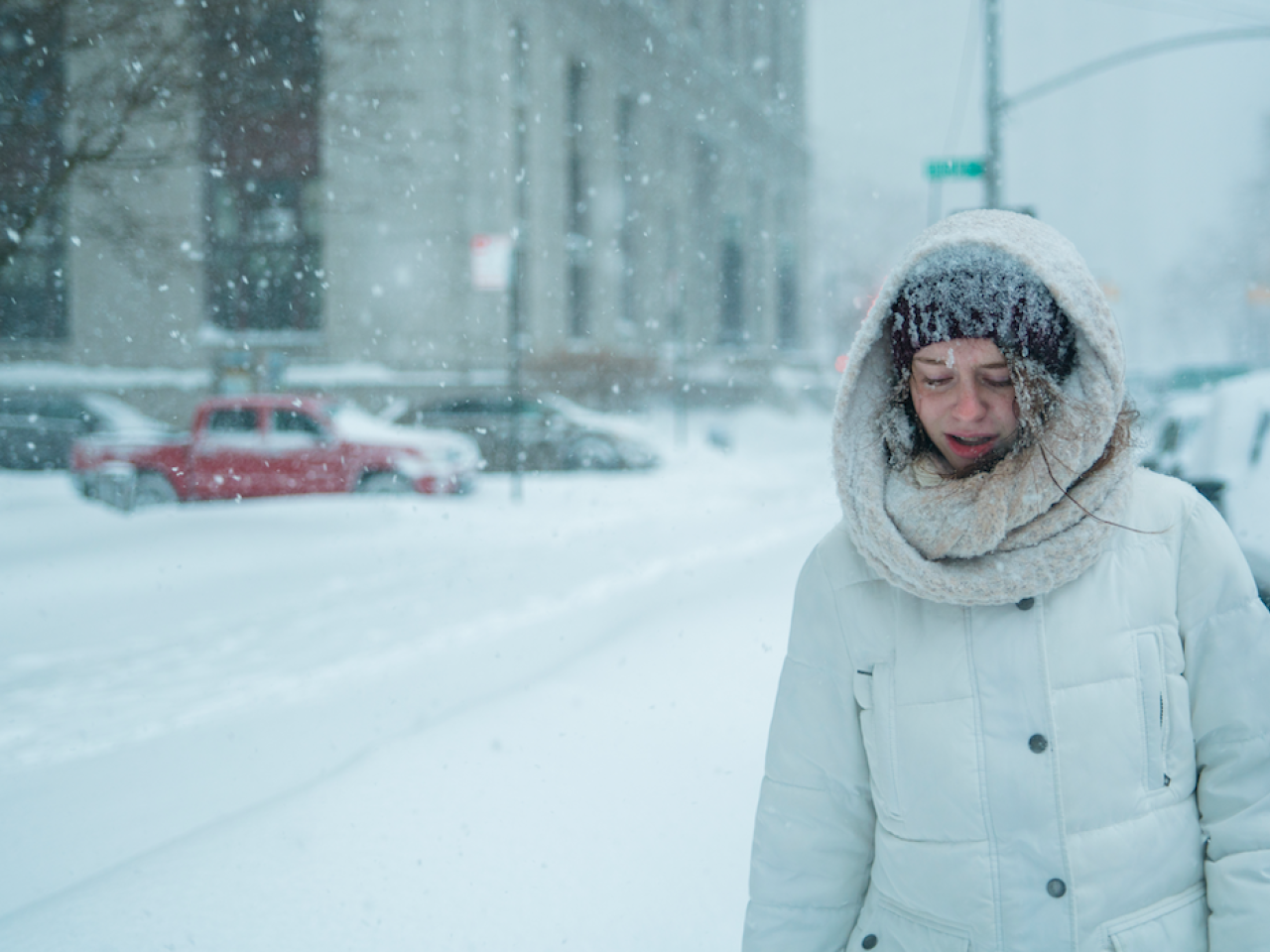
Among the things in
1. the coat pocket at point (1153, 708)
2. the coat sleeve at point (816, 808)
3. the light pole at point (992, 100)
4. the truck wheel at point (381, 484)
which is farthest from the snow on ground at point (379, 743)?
the light pole at point (992, 100)

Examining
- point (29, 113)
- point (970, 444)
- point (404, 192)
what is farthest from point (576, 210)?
point (970, 444)

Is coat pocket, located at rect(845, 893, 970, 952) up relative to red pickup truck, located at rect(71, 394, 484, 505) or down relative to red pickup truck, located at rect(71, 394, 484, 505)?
down

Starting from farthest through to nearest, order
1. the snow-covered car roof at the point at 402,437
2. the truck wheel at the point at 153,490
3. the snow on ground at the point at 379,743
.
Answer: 1. the snow-covered car roof at the point at 402,437
2. the truck wheel at the point at 153,490
3. the snow on ground at the point at 379,743

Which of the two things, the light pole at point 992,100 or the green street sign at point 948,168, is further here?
the green street sign at point 948,168

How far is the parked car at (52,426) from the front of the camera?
15016 millimetres

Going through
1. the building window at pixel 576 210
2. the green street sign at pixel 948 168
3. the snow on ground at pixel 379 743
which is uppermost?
the building window at pixel 576 210

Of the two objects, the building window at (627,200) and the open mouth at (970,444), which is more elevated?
the building window at (627,200)

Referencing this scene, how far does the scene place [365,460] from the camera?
33.6 feet

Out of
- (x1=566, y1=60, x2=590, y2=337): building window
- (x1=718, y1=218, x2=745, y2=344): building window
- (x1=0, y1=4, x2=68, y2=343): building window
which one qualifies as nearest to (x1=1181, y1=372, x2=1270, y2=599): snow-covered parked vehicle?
(x1=0, y1=4, x2=68, y2=343): building window

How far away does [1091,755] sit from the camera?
3.71 feet

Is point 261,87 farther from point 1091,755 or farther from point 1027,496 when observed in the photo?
point 1091,755

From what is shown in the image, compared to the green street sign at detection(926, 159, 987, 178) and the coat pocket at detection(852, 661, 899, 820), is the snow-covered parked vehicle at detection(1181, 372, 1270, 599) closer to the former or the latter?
the coat pocket at detection(852, 661, 899, 820)

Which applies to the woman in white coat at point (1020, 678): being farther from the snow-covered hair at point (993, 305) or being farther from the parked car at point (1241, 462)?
the parked car at point (1241, 462)

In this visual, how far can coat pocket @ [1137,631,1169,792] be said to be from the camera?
113 centimetres
